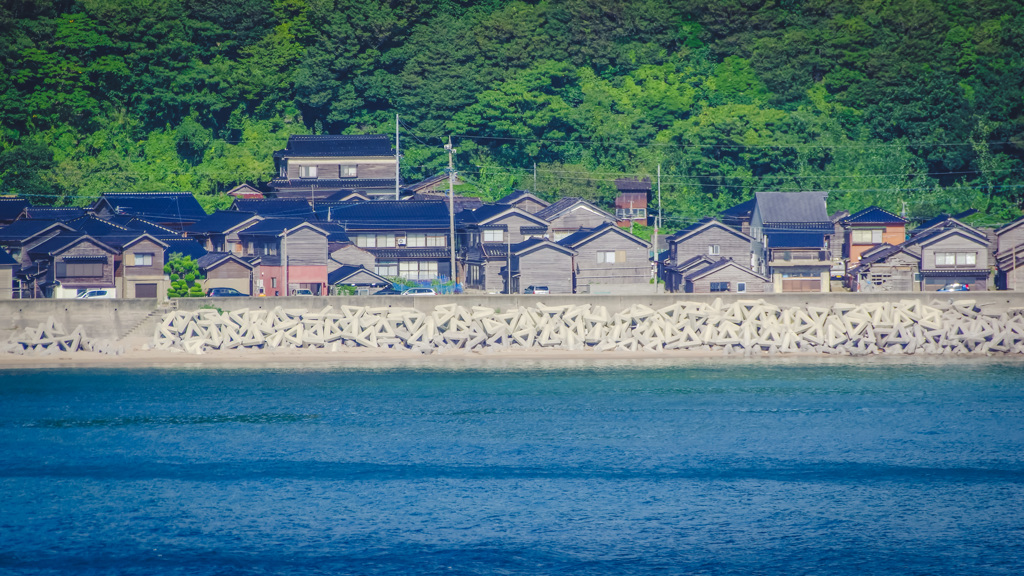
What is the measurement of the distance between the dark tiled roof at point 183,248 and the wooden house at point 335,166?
9.78 m

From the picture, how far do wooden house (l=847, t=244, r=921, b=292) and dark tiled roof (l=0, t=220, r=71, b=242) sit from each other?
84.2 ft

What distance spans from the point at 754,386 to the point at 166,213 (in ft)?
76.5

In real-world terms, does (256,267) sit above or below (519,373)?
above

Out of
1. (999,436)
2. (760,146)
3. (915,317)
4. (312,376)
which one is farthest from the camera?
(760,146)

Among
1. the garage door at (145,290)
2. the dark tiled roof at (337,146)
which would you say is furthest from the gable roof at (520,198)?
the garage door at (145,290)

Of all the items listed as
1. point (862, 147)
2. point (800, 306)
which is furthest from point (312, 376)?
point (862, 147)

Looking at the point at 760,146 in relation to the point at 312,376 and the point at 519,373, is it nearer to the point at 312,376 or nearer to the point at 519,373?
the point at 519,373

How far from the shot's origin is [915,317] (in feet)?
86.5

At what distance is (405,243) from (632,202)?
35.5ft

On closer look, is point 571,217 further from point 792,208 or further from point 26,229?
point 26,229

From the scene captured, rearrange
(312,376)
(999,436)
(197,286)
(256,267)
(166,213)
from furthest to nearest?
(166,213), (256,267), (197,286), (312,376), (999,436)

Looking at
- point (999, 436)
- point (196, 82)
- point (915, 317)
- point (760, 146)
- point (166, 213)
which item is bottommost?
point (999, 436)

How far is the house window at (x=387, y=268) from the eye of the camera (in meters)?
35.5

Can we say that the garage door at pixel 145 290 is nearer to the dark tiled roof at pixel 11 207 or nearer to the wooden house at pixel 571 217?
the dark tiled roof at pixel 11 207
